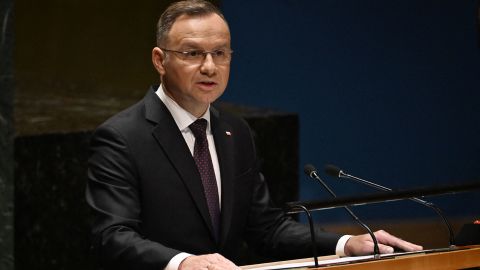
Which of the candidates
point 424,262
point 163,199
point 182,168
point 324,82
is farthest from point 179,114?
point 324,82

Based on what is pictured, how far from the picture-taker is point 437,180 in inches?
239

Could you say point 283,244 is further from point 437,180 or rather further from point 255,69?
point 437,180

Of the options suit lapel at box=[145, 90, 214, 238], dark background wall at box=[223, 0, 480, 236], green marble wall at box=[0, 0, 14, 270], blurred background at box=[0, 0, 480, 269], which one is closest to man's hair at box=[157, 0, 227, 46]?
suit lapel at box=[145, 90, 214, 238]

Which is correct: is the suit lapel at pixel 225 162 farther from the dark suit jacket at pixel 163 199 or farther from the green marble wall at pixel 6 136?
the green marble wall at pixel 6 136

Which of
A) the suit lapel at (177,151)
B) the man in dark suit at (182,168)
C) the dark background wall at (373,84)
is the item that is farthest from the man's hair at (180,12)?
the dark background wall at (373,84)

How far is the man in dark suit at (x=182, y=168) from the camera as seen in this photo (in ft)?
9.93

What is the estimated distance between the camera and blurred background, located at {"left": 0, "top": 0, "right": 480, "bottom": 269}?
4980 mm

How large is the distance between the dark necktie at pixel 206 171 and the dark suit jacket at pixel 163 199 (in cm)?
3

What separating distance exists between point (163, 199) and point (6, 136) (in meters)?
0.77

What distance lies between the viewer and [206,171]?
3219mm

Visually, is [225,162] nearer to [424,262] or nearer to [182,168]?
[182,168]

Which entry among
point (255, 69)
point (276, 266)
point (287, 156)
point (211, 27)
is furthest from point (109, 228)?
point (255, 69)

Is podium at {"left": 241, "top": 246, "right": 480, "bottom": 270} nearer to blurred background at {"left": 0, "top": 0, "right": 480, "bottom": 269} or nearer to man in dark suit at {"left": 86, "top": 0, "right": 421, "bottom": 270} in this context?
man in dark suit at {"left": 86, "top": 0, "right": 421, "bottom": 270}

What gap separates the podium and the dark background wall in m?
2.83
